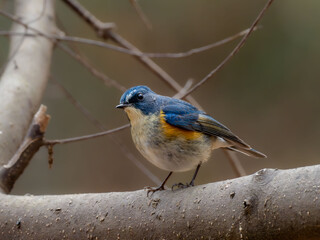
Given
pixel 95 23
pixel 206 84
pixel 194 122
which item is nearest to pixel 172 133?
pixel 194 122

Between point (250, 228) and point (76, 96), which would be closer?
point (250, 228)

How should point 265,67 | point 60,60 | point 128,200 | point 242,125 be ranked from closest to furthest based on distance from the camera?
point 128,200
point 265,67
point 242,125
point 60,60

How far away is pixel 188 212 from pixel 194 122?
88 centimetres

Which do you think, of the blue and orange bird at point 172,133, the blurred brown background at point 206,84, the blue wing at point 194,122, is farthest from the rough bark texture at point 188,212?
the blurred brown background at point 206,84

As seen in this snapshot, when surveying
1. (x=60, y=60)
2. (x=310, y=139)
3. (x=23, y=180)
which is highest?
(x=60, y=60)

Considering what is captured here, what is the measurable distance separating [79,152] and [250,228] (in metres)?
4.94

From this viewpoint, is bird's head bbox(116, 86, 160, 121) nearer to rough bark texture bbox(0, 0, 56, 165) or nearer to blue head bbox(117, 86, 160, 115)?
blue head bbox(117, 86, 160, 115)

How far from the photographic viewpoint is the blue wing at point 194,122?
2688 millimetres

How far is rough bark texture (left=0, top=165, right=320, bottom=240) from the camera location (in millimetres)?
1634

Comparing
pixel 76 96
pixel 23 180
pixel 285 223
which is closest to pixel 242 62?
pixel 76 96

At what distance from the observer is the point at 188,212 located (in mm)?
1957

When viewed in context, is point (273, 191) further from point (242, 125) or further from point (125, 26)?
point (125, 26)

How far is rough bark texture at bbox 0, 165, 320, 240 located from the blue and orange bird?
27 cm

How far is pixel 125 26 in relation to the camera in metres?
6.38
